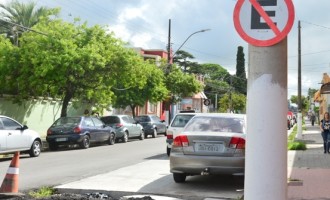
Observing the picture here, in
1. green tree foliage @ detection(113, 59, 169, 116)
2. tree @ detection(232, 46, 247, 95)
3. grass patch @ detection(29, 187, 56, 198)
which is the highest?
tree @ detection(232, 46, 247, 95)

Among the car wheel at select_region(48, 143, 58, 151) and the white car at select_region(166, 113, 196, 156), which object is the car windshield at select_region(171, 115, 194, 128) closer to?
the white car at select_region(166, 113, 196, 156)

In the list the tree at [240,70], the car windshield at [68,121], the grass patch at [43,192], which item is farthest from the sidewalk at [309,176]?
the tree at [240,70]

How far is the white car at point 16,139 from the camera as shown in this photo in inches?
644

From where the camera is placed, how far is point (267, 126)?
4.04 meters

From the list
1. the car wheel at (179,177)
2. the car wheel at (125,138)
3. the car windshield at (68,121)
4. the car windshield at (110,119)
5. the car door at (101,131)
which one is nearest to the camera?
the car wheel at (179,177)

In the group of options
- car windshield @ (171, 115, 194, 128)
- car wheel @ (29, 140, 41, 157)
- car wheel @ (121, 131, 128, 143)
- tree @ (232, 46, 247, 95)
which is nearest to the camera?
car windshield @ (171, 115, 194, 128)

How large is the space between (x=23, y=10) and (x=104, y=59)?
15.4 meters

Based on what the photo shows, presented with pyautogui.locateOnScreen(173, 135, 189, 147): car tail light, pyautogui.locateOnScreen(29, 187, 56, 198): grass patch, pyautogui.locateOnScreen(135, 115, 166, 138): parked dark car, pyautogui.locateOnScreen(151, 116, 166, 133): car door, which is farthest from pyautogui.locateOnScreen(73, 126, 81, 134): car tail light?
pyautogui.locateOnScreen(29, 187, 56, 198): grass patch

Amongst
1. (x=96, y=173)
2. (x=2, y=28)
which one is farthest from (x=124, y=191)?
(x=2, y=28)

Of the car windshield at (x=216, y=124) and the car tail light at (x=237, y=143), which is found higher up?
the car windshield at (x=216, y=124)

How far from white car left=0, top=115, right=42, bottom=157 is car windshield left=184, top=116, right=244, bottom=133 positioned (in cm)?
806

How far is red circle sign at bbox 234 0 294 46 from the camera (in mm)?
4086

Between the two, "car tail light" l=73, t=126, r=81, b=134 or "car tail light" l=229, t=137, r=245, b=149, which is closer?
"car tail light" l=229, t=137, r=245, b=149

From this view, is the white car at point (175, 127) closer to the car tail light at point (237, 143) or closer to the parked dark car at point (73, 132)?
the parked dark car at point (73, 132)
